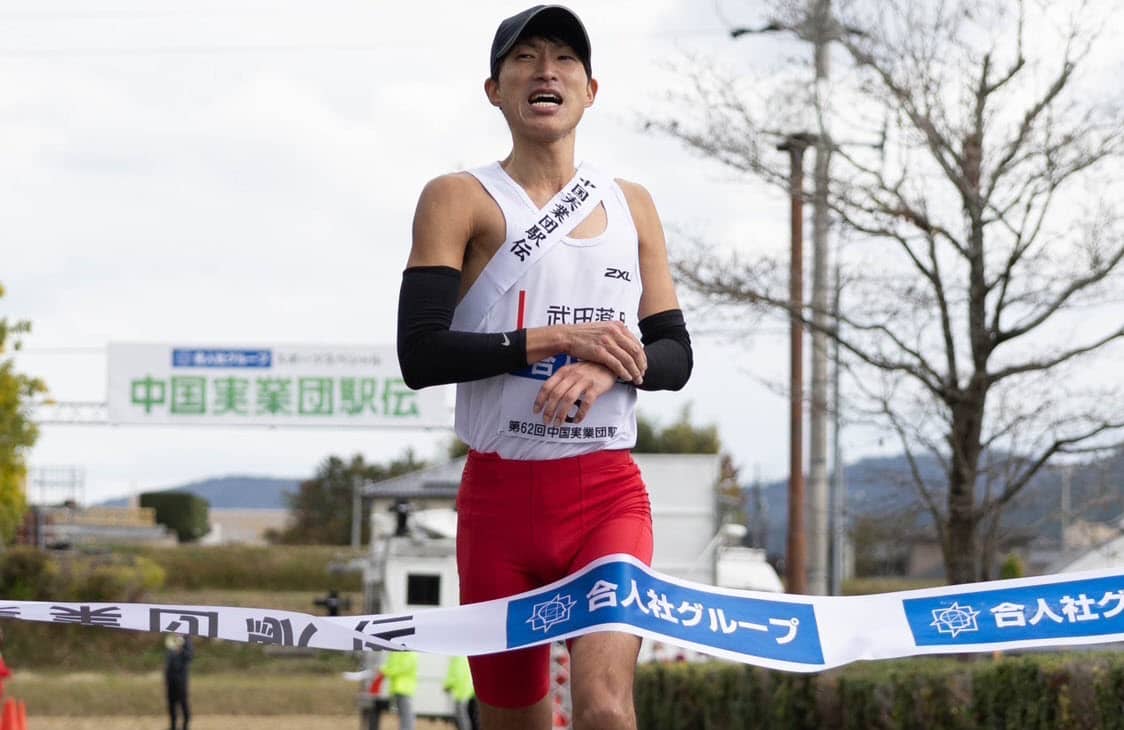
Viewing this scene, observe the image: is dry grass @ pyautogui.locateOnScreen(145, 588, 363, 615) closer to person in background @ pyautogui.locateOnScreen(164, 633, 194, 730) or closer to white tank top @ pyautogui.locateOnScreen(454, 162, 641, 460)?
person in background @ pyautogui.locateOnScreen(164, 633, 194, 730)

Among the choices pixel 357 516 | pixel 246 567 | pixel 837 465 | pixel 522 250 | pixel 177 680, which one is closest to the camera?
pixel 522 250

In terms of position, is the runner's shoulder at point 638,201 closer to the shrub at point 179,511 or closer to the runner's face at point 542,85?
the runner's face at point 542,85

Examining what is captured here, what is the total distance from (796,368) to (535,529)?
17.0m

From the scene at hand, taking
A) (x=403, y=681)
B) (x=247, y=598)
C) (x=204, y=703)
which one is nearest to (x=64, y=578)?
(x=247, y=598)

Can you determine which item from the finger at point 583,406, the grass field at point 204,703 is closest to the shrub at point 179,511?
the grass field at point 204,703

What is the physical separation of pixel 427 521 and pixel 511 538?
2524 centimetres

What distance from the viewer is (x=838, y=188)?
1420cm

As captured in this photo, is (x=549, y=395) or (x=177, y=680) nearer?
(x=549, y=395)

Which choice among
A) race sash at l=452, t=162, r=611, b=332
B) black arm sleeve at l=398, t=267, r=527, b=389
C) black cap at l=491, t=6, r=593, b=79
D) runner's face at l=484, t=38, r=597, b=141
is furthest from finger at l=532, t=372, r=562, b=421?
black cap at l=491, t=6, r=593, b=79

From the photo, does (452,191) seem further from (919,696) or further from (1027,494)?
(1027,494)

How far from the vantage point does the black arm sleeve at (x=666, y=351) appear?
4.31 metres

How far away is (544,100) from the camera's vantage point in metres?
4.32

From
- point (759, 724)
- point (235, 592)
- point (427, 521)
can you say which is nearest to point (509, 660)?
point (759, 724)

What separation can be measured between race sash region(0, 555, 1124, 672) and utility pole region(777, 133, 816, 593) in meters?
10.2
